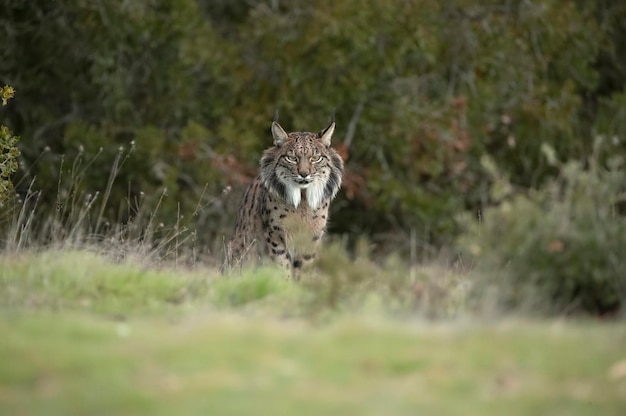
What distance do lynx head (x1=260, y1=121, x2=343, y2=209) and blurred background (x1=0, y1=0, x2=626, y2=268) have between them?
7104mm

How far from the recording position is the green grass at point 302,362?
726 cm

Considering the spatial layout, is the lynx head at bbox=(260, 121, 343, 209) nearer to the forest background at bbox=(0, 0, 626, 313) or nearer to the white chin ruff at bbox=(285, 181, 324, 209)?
the white chin ruff at bbox=(285, 181, 324, 209)

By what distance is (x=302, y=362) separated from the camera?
26.0ft

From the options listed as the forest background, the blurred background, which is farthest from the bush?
the forest background

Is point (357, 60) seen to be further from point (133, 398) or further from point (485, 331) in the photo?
point (133, 398)

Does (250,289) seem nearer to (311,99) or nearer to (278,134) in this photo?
(278,134)

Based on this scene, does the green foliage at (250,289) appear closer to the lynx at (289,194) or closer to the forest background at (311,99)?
the lynx at (289,194)

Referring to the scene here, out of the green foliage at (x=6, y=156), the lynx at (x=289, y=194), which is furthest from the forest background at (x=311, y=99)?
the lynx at (x=289, y=194)

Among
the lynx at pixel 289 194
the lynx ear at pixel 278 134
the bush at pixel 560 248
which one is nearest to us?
the bush at pixel 560 248

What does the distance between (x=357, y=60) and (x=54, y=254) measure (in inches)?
519

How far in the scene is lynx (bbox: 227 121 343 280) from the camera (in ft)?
45.2

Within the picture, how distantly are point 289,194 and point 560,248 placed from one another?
4671 mm

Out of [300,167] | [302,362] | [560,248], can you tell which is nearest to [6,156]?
[300,167]

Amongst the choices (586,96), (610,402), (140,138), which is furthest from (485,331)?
(586,96)
